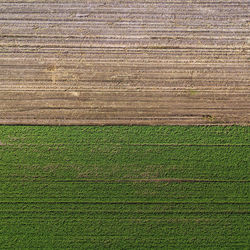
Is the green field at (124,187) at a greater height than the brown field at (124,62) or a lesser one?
lesser

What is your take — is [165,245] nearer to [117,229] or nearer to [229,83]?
[117,229]

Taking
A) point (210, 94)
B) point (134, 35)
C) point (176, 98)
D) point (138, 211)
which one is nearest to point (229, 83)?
point (210, 94)

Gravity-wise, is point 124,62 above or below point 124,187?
above

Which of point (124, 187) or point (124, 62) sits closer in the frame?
point (124, 187)

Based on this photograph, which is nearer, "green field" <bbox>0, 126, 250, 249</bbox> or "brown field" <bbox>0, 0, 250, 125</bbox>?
"green field" <bbox>0, 126, 250, 249</bbox>
